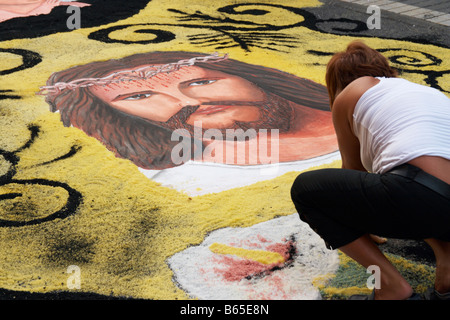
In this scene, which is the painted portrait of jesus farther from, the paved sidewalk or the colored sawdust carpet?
the paved sidewalk

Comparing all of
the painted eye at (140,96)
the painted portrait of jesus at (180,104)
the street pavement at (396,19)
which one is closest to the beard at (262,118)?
the painted portrait of jesus at (180,104)

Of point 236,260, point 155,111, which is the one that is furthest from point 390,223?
point 155,111

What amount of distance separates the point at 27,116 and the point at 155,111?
0.66m

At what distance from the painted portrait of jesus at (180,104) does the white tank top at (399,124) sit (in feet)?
2.96

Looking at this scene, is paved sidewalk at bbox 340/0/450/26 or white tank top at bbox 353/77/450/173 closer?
white tank top at bbox 353/77/450/173

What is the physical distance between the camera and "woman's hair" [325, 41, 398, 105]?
1.75 metres

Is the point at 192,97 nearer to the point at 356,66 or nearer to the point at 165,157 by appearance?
the point at 165,157

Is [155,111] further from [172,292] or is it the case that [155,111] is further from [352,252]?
[352,252]

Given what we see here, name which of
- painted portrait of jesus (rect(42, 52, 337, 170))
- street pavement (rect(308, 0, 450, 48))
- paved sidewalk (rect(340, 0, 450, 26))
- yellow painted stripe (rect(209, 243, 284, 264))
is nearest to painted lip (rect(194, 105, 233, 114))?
painted portrait of jesus (rect(42, 52, 337, 170))

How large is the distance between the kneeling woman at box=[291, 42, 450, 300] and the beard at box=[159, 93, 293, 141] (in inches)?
40.8

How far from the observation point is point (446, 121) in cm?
158

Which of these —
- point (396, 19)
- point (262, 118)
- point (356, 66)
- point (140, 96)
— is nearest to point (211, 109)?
point (262, 118)

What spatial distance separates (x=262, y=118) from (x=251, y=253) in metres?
1.09

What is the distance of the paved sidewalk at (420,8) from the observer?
4520 millimetres
